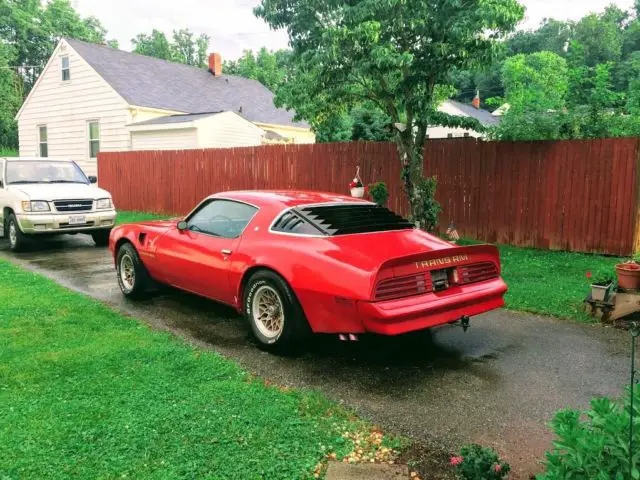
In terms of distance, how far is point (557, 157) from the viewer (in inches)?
391

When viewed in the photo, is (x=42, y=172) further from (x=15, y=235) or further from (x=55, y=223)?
(x=55, y=223)

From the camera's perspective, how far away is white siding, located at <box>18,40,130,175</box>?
21984mm

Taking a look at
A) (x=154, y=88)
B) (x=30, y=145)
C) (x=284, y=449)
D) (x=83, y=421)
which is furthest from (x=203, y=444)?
(x=30, y=145)

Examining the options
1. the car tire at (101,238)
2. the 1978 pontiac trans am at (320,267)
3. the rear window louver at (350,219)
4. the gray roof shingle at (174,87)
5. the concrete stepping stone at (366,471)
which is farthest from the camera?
the gray roof shingle at (174,87)

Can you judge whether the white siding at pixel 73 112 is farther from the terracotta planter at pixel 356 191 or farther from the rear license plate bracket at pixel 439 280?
the rear license plate bracket at pixel 439 280

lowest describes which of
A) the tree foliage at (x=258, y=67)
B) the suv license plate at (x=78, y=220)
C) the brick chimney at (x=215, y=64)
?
the suv license plate at (x=78, y=220)

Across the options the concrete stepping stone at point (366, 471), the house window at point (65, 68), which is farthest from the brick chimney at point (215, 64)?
the concrete stepping stone at point (366, 471)

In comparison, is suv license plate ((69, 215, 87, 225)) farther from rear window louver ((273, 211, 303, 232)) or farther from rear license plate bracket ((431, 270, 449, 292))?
rear license plate bracket ((431, 270, 449, 292))

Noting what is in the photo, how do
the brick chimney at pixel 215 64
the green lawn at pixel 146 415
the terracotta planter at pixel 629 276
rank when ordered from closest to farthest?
the green lawn at pixel 146 415 → the terracotta planter at pixel 629 276 → the brick chimney at pixel 215 64

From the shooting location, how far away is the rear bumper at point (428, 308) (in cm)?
421

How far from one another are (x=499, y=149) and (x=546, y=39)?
268ft

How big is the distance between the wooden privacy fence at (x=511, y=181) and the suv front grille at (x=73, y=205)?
500cm

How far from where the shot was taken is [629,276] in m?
5.86

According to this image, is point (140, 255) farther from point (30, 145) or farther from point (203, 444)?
point (30, 145)
